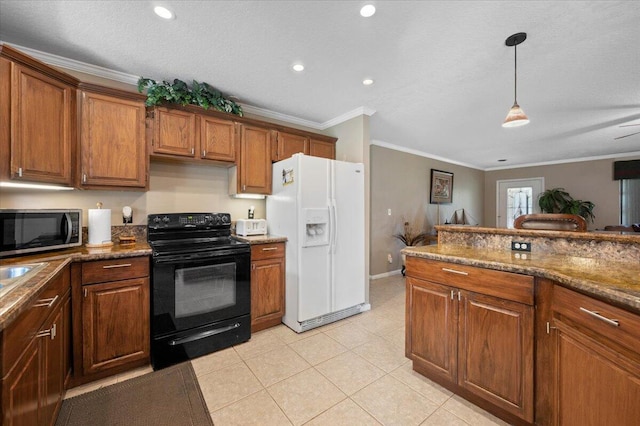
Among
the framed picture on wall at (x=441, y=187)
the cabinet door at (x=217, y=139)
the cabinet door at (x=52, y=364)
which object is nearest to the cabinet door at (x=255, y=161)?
the cabinet door at (x=217, y=139)

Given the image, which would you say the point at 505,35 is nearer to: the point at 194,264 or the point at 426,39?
the point at 426,39

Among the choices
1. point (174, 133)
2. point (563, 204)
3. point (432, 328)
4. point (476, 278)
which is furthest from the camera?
point (563, 204)

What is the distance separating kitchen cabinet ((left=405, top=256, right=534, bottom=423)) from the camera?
144 centimetres

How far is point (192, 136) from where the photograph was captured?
2619mm

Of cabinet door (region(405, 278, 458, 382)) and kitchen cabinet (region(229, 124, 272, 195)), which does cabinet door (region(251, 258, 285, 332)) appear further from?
cabinet door (region(405, 278, 458, 382))

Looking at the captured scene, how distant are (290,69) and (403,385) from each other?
272cm

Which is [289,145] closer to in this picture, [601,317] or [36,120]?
[36,120]

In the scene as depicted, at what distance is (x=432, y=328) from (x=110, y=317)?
2294mm

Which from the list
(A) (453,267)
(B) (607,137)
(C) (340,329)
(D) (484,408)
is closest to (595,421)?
(D) (484,408)

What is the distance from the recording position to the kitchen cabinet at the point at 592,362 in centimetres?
100

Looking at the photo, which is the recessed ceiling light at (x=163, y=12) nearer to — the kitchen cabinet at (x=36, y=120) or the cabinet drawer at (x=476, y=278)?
the kitchen cabinet at (x=36, y=120)

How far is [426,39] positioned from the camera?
1.97 metres

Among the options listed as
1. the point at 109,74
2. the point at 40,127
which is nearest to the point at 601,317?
the point at 40,127

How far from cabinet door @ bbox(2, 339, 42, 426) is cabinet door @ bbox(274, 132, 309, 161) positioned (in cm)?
246
